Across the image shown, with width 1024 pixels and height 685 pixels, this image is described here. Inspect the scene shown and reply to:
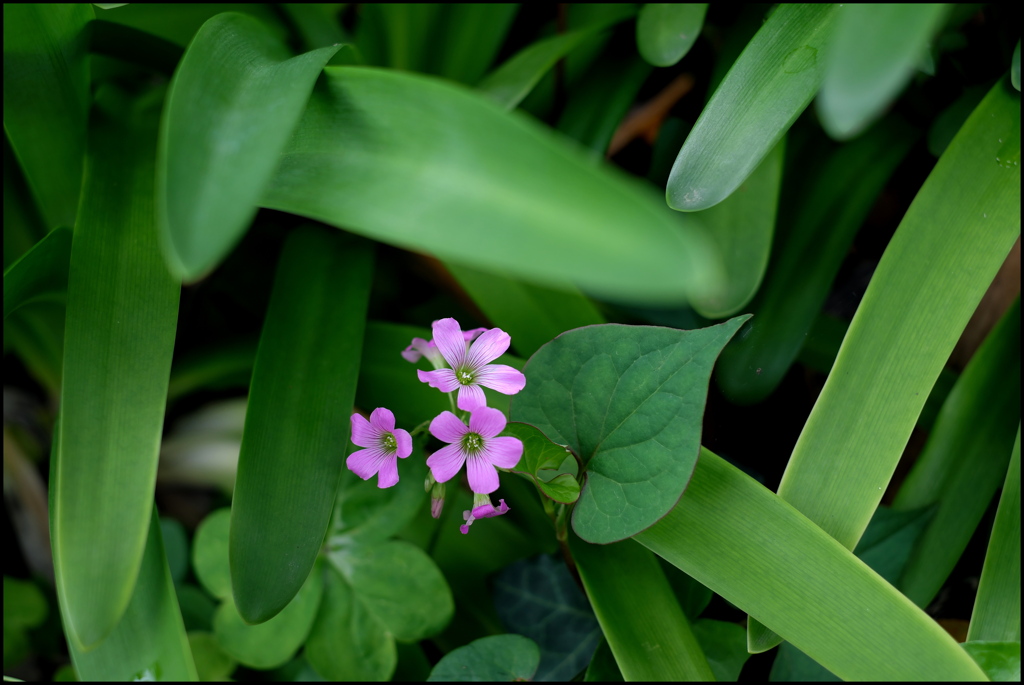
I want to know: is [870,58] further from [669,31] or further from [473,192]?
[669,31]

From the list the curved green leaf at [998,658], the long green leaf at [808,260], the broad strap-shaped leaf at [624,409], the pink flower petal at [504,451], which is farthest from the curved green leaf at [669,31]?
the curved green leaf at [998,658]

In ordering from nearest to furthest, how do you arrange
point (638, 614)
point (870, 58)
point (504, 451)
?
point (870, 58)
point (504, 451)
point (638, 614)

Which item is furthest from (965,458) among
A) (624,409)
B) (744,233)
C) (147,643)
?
(147,643)

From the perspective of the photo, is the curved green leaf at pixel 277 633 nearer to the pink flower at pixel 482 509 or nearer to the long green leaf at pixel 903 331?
the pink flower at pixel 482 509

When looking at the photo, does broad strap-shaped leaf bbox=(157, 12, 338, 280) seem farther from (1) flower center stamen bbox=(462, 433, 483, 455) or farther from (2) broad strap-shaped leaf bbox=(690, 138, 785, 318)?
(2) broad strap-shaped leaf bbox=(690, 138, 785, 318)

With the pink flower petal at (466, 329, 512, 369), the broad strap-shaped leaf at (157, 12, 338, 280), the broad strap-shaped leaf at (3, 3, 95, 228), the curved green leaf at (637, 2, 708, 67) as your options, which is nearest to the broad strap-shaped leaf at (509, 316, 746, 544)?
the pink flower petal at (466, 329, 512, 369)
